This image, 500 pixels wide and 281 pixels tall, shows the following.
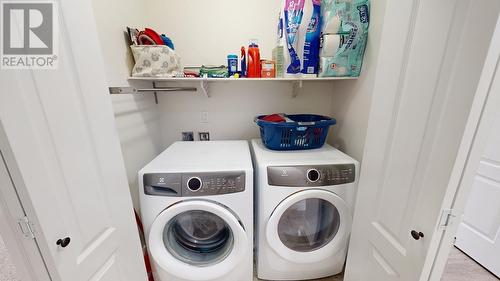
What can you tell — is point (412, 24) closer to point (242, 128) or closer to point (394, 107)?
point (394, 107)

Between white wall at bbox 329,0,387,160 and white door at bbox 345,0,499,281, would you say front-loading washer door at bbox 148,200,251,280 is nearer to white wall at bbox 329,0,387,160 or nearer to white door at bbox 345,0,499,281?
white door at bbox 345,0,499,281

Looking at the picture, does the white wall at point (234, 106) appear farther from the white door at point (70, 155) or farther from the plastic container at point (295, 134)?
the white door at point (70, 155)

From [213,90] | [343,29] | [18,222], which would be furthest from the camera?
[213,90]

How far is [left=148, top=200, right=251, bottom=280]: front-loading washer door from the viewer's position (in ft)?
Result: 3.62

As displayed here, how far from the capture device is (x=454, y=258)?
164cm

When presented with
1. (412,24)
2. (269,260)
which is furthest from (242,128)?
(412,24)

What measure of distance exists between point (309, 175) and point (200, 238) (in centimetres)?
87

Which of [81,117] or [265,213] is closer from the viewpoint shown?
[81,117]

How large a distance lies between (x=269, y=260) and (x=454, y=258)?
1.65 m

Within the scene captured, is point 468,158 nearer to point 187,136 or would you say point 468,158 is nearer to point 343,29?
point 343,29

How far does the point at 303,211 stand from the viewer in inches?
52.1

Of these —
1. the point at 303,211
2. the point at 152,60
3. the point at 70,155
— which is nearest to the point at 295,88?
the point at 303,211

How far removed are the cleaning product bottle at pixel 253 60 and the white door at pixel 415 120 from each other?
827 millimetres

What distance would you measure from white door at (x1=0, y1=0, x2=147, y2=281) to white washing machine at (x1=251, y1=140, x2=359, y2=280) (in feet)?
2.52
